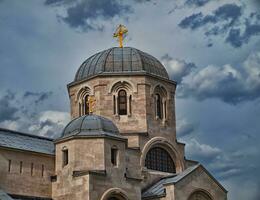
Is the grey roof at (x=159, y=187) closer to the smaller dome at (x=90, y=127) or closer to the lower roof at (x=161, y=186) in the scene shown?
the lower roof at (x=161, y=186)

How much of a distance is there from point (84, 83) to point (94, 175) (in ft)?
33.7

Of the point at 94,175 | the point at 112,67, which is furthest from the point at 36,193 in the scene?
the point at 112,67

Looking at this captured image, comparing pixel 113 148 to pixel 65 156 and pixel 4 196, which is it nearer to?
pixel 65 156

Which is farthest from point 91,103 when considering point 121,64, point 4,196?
point 4,196

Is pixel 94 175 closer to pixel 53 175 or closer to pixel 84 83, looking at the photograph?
pixel 53 175

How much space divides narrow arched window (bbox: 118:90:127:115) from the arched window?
328 cm

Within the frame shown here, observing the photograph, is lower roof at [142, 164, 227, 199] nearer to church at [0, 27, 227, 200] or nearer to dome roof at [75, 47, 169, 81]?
church at [0, 27, 227, 200]

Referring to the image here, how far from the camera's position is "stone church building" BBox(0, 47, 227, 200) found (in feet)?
109

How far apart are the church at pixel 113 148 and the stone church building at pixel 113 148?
57 mm

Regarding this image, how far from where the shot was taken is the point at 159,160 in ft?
130

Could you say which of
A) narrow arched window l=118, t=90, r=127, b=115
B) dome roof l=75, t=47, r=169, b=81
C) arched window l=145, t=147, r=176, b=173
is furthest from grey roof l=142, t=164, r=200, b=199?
dome roof l=75, t=47, r=169, b=81

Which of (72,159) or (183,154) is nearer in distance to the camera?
(72,159)

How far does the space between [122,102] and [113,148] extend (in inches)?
246

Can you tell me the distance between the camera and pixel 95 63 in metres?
41.2
